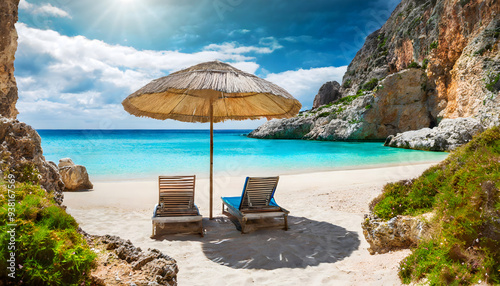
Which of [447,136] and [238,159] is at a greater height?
[447,136]

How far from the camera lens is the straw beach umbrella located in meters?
4.71

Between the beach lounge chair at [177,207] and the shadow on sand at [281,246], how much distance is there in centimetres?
40

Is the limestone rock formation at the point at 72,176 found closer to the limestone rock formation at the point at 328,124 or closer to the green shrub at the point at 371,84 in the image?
the limestone rock formation at the point at 328,124

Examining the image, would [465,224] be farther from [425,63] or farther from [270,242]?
[425,63]

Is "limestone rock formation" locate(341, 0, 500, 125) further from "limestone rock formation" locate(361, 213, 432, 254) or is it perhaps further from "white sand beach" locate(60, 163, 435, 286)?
"limestone rock formation" locate(361, 213, 432, 254)

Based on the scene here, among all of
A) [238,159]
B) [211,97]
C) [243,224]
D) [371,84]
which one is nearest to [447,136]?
[238,159]

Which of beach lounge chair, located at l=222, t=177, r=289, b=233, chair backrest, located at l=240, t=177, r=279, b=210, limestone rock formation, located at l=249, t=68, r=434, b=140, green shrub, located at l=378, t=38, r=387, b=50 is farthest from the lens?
green shrub, located at l=378, t=38, r=387, b=50

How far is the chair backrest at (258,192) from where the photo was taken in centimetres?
514

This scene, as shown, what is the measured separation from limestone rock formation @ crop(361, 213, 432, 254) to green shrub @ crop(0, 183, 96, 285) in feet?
9.65

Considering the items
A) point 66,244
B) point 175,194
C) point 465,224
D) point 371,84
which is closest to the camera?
point 66,244

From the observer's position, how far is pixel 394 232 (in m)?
3.32

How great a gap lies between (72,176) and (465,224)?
9.74 meters

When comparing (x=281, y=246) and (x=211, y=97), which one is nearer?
(x=281, y=246)

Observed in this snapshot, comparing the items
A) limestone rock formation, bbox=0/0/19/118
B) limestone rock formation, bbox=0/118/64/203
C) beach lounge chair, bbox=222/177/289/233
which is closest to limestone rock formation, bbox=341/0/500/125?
beach lounge chair, bbox=222/177/289/233
